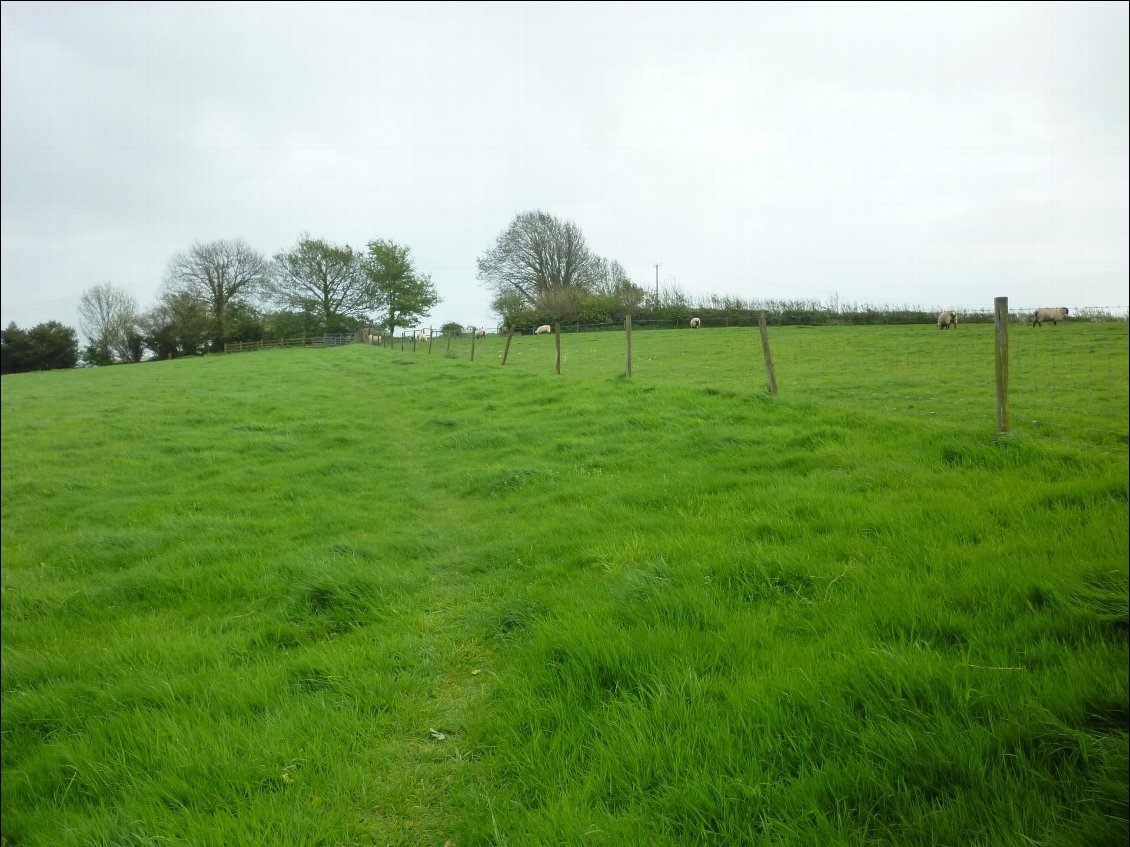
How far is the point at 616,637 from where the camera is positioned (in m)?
3.35

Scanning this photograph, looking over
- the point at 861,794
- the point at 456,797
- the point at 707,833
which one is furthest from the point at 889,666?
the point at 456,797

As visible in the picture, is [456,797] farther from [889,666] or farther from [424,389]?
[424,389]

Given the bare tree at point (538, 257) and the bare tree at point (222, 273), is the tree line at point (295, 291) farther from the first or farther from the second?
the bare tree at point (538, 257)

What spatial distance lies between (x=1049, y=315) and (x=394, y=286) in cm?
6607

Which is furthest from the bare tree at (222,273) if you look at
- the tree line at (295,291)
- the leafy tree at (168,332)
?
the leafy tree at (168,332)

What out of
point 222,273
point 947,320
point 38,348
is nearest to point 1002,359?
point 947,320

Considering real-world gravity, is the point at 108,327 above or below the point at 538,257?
below

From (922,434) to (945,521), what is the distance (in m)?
2.96

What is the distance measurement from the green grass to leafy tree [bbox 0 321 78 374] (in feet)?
1.12

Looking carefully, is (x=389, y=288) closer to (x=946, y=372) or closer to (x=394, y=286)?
(x=394, y=286)

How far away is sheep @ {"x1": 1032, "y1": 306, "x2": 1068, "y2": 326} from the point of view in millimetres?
4242

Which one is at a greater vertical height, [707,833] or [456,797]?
[707,833]

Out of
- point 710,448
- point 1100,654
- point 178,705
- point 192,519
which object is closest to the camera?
point 1100,654

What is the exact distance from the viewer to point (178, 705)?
3238 millimetres
